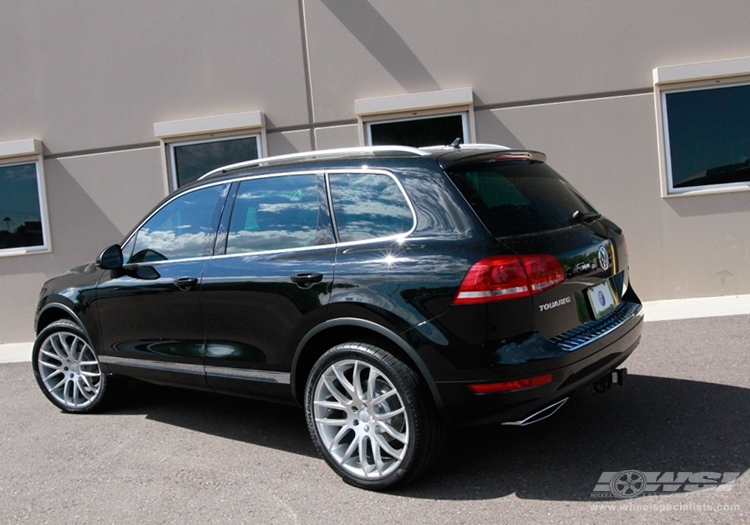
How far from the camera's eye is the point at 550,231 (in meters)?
3.50

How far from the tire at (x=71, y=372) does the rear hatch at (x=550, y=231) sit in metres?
3.22

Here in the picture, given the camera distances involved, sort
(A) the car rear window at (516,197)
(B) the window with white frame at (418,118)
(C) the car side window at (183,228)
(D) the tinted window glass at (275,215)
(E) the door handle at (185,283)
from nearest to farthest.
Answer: (A) the car rear window at (516,197) < (D) the tinted window glass at (275,215) < (E) the door handle at (185,283) < (C) the car side window at (183,228) < (B) the window with white frame at (418,118)

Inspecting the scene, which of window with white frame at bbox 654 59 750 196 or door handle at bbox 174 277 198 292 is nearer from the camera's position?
door handle at bbox 174 277 198 292

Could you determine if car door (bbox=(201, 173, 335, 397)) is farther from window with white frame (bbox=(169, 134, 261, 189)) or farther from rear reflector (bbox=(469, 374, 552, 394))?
window with white frame (bbox=(169, 134, 261, 189))

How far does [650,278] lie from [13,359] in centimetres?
753

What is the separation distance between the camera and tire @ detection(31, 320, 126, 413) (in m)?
5.18

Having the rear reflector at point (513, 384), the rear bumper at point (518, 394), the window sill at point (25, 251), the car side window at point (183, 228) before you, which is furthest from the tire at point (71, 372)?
the window sill at point (25, 251)

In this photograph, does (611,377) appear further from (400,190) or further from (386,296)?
(400,190)

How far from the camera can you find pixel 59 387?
5383mm

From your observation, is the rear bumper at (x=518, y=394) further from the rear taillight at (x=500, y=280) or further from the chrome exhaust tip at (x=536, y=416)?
the rear taillight at (x=500, y=280)

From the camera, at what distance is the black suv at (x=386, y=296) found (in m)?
3.19

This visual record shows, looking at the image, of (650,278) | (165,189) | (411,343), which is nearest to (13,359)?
(165,189)

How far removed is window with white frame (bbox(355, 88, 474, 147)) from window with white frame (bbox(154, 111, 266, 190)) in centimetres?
137

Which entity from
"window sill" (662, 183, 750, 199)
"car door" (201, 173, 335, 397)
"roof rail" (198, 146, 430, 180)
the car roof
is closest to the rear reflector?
"car door" (201, 173, 335, 397)
